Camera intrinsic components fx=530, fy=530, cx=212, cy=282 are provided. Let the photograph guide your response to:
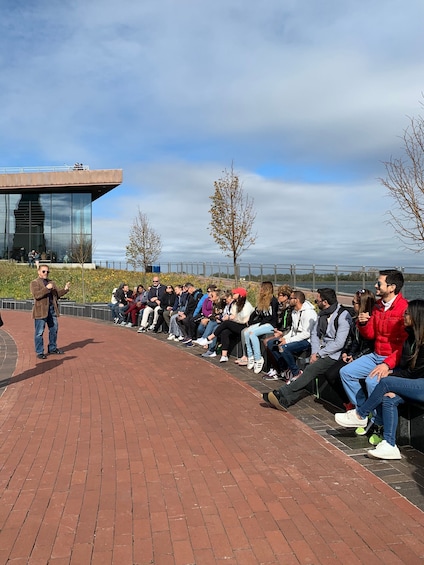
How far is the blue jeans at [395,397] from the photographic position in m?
4.95

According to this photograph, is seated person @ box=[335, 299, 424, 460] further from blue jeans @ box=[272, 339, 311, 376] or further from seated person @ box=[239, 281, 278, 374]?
seated person @ box=[239, 281, 278, 374]

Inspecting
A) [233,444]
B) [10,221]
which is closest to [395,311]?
[233,444]

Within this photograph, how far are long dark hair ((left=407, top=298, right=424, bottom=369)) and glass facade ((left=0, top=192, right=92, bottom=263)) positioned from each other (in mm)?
46261

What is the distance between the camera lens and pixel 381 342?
5.86 meters

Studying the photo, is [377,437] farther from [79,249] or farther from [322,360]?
[79,249]

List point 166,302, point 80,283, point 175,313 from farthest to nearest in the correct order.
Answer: point 80,283 < point 166,302 < point 175,313

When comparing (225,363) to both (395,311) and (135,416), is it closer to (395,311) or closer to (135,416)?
(135,416)

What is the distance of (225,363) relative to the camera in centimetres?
1012

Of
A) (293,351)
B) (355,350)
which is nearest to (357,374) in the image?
(355,350)

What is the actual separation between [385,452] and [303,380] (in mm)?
1808

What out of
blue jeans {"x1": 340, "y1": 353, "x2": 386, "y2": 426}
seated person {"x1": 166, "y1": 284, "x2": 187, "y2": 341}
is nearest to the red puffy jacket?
blue jeans {"x1": 340, "y1": 353, "x2": 386, "y2": 426}

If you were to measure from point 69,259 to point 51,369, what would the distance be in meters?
40.9

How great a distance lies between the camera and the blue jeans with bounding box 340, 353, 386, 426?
5871 millimetres

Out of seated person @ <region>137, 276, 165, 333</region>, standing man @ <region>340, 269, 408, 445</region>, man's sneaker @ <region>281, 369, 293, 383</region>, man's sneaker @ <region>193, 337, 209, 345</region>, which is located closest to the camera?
standing man @ <region>340, 269, 408, 445</region>
